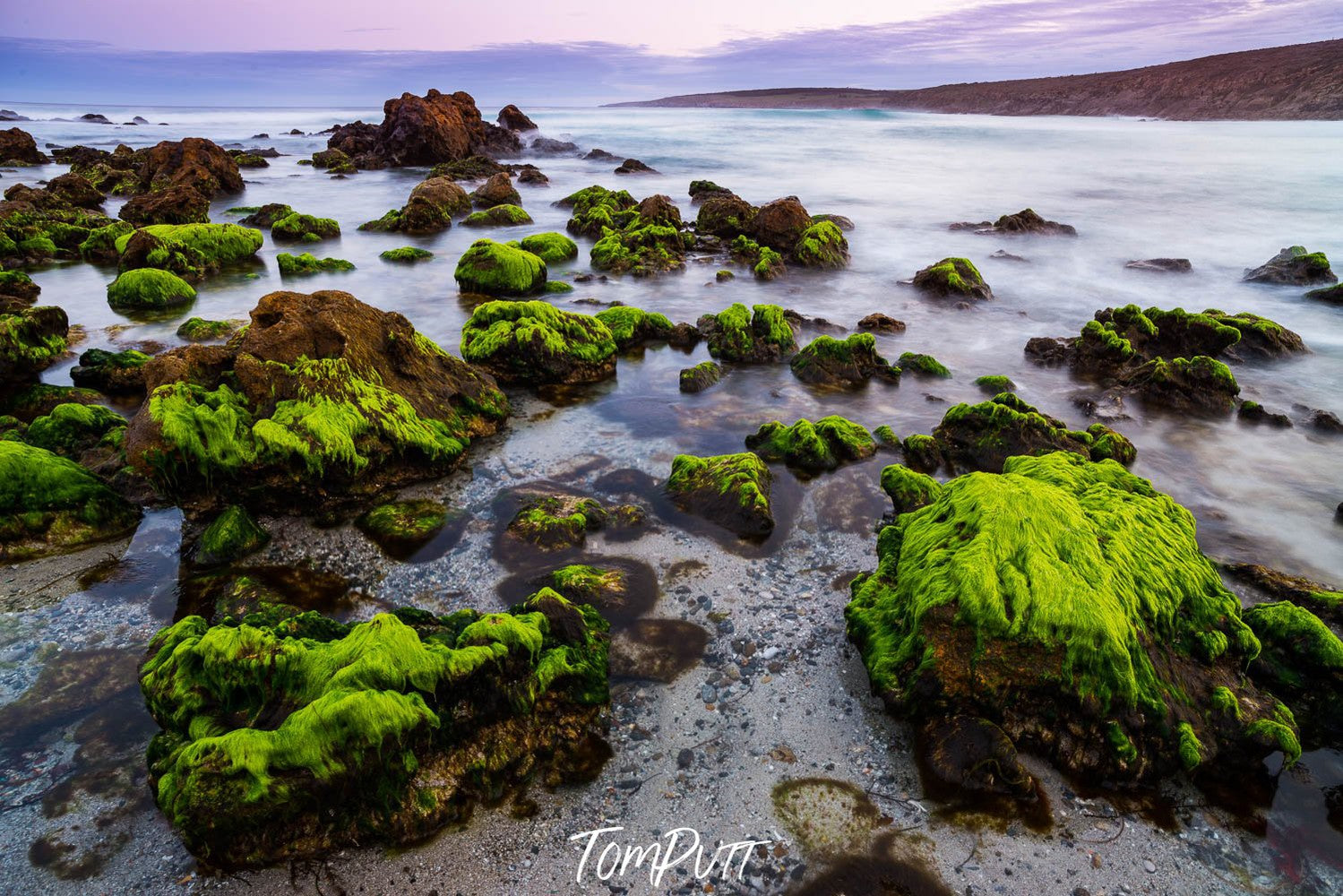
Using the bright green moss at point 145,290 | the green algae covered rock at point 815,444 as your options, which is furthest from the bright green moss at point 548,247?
the green algae covered rock at point 815,444

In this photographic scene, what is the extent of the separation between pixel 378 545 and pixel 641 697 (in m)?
3.09

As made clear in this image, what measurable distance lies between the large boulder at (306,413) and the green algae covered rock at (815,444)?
137 inches

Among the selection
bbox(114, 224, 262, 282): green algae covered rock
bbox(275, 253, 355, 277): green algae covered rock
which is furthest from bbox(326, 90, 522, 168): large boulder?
bbox(275, 253, 355, 277): green algae covered rock

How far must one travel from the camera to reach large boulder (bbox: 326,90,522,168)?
139 ft

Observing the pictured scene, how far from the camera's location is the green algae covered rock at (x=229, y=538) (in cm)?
617

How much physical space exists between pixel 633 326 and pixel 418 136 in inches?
1471

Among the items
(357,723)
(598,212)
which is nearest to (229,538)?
(357,723)

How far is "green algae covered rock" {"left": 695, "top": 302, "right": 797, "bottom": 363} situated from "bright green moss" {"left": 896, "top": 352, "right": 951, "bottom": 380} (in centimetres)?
192

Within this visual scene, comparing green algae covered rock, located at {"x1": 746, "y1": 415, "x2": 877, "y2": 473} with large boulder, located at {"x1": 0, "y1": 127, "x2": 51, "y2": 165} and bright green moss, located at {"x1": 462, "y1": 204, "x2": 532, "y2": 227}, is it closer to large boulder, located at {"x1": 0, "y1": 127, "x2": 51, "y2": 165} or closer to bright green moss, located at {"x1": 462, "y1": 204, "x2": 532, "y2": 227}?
bright green moss, located at {"x1": 462, "y1": 204, "x2": 532, "y2": 227}

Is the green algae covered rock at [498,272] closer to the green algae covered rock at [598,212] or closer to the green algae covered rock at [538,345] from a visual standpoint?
the green algae covered rock at [538,345]

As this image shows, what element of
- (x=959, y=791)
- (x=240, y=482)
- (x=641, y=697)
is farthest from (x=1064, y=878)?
(x=240, y=482)

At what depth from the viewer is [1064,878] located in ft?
12.0

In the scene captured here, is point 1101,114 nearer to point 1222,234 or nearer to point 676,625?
point 1222,234

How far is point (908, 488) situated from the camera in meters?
7.05
